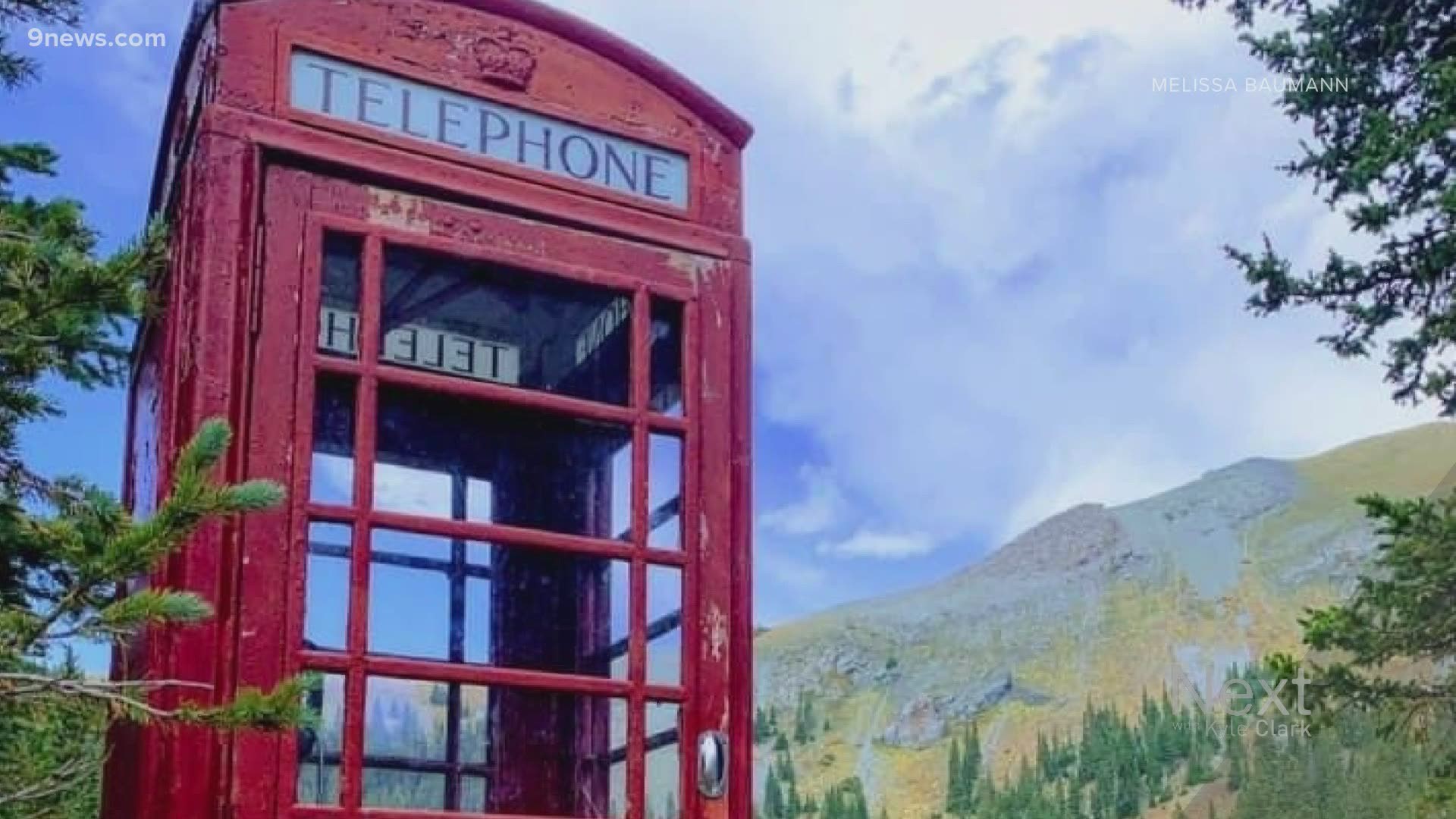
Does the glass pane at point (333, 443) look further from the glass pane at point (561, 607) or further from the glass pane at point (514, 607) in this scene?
the glass pane at point (561, 607)

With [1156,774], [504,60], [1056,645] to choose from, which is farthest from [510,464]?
[1056,645]

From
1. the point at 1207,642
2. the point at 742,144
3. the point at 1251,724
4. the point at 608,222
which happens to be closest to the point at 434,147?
the point at 608,222

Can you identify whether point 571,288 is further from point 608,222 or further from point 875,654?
point 875,654

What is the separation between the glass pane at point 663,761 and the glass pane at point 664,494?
314 mm

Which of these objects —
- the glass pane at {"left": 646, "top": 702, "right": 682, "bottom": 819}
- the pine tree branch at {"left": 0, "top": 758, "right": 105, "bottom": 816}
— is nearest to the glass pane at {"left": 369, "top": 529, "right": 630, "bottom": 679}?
the glass pane at {"left": 646, "top": 702, "right": 682, "bottom": 819}

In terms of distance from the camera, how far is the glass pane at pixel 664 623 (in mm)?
3318

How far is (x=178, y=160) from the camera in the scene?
11.4 ft

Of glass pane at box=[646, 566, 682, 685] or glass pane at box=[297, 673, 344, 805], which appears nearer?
glass pane at box=[297, 673, 344, 805]

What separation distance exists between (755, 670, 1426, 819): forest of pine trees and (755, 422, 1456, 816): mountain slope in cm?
521

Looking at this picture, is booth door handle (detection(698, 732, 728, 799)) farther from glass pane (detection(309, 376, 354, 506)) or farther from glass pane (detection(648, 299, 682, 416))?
glass pane (detection(309, 376, 354, 506))

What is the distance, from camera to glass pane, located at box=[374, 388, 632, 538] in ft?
10.8

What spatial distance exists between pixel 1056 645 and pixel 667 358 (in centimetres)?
18000

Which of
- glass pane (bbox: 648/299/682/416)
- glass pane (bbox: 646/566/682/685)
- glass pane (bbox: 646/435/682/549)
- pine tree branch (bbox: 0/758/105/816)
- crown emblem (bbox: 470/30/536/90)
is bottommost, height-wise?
pine tree branch (bbox: 0/758/105/816)

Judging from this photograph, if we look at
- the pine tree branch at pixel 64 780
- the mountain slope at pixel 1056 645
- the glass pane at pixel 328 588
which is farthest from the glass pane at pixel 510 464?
the mountain slope at pixel 1056 645
